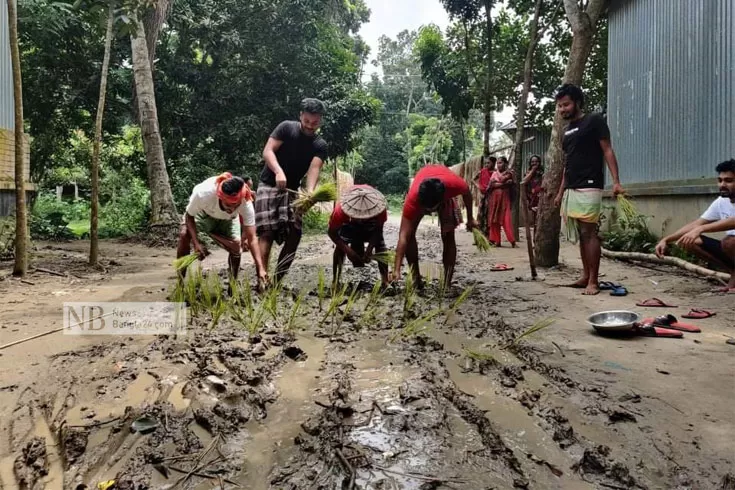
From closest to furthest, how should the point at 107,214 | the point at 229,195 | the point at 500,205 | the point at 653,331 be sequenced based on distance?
the point at 653,331
the point at 229,195
the point at 500,205
the point at 107,214

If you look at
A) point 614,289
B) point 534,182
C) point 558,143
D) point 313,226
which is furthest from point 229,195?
point 313,226

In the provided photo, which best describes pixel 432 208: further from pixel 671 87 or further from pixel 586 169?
pixel 671 87

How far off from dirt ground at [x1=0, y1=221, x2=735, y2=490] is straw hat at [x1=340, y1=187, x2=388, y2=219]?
889 millimetres

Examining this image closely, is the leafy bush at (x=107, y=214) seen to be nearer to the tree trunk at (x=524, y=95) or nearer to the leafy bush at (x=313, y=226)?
the leafy bush at (x=313, y=226)

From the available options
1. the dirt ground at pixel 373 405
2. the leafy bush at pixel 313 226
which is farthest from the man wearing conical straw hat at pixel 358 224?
the leafy bush at pixel 313 226

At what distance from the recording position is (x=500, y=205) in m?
8.69

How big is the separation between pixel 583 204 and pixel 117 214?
9031 mm

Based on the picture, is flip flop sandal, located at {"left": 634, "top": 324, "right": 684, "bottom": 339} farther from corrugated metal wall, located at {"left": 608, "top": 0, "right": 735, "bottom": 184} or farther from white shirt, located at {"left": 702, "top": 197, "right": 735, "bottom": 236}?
corrugated metal wall, located at {"left": 608, "top": 0, "right": 735, "bottom": 184}

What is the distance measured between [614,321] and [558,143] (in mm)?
3055

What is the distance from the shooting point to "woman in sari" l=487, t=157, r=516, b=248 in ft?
28.3

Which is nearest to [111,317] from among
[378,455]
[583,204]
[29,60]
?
[378,455]

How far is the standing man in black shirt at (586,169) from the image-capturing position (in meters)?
4.39

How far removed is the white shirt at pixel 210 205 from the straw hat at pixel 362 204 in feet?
2.40

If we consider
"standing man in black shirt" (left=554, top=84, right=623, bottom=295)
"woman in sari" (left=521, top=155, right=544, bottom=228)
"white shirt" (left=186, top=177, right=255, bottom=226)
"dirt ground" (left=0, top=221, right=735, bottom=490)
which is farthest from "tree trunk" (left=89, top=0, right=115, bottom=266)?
"woman in sari" (left=521, top=155, right=544, bottom=228)
